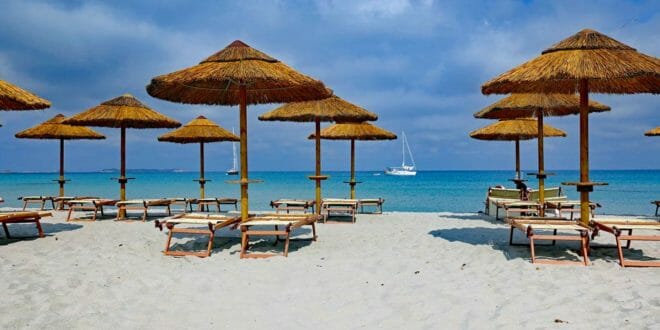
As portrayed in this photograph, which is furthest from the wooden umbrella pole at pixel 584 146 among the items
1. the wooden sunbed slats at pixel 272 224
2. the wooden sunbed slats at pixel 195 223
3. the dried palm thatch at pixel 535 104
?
the wooden sunbed slats at pixel 195 223

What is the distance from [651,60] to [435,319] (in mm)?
4174

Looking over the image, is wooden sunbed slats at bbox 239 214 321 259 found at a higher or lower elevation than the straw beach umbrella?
A: lower

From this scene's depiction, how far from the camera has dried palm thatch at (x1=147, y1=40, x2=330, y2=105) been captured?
589 cm

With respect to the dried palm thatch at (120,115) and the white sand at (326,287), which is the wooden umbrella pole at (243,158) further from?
the dried palm thatch at (120,115)

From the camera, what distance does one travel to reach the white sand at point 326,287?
350 cm

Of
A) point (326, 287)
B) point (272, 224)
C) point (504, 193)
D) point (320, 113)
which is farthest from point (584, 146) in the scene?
point (504, 193)

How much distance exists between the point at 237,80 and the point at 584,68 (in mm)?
4209

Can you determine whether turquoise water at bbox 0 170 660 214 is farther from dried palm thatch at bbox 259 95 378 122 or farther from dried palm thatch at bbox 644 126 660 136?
dried palm thatch at bbox 644 126 660 136

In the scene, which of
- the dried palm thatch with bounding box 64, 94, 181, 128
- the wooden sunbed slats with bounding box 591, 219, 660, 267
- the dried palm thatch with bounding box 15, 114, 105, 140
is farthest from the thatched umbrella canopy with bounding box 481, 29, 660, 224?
the dried palm thatch with bounding box 15, 114, 105, 140

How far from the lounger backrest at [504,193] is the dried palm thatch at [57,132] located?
10.1 m

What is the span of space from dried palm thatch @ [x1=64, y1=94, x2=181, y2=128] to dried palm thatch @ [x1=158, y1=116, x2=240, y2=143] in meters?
1.03

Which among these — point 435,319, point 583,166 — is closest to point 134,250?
point 435,319

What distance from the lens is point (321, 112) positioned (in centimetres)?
897

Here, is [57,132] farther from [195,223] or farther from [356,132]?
[195,223]
